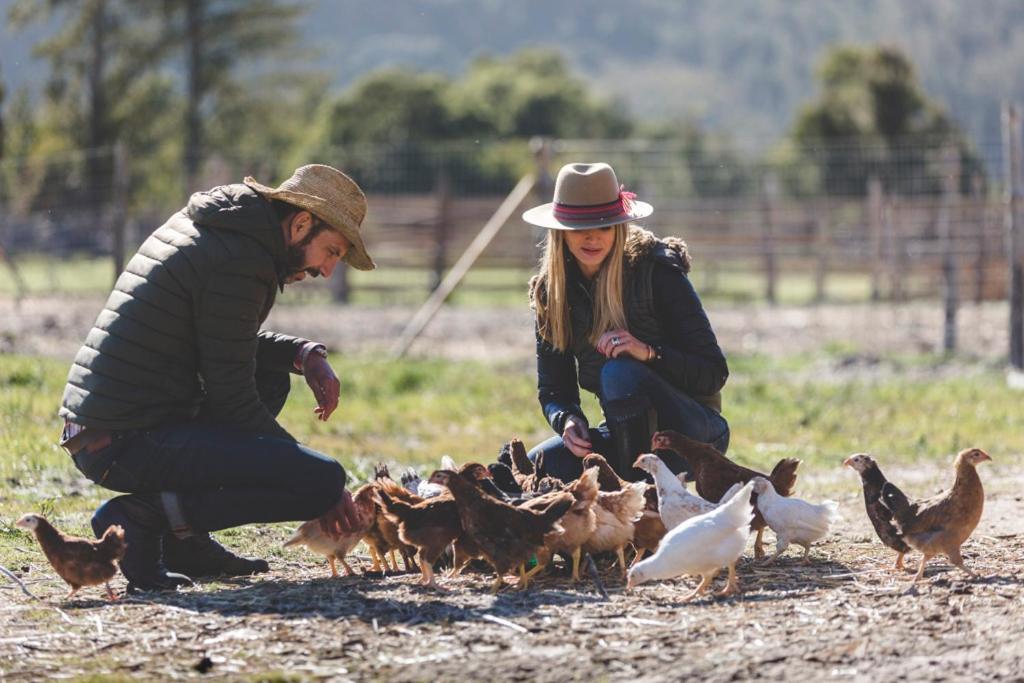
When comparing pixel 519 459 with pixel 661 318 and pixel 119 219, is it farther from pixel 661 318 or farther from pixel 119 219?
Answer: pixel 119 219

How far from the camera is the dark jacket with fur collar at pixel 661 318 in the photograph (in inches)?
238

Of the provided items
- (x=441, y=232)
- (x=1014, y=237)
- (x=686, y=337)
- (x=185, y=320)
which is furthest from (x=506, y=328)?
(x=185, y=320)

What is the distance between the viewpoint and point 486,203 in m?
25.4

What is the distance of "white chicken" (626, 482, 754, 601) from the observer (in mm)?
4973

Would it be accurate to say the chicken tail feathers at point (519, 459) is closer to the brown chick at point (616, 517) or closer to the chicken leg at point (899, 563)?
the brown chick at point (616, 517)

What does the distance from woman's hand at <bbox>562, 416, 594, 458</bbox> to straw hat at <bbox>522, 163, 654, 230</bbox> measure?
2.68 ft

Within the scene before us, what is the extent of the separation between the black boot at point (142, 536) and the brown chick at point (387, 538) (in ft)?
2.35

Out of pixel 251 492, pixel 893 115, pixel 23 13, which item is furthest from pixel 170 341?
pixel 893 115

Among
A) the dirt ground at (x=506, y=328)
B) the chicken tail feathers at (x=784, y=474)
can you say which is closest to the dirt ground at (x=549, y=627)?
the chicken tail feathers at (x=784, y=474)

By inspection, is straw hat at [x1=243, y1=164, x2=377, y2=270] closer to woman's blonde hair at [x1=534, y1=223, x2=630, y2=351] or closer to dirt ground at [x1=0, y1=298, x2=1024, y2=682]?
woman's blonde hair at [x1=534, y1=223, x2=630, y2=351]

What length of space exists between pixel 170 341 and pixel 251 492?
62 centimetres

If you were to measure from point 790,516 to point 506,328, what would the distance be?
12939mm

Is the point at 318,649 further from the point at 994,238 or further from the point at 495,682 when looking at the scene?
the point at 994,238

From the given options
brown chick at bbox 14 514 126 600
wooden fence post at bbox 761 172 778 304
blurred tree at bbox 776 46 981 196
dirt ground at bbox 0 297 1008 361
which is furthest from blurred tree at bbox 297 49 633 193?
brown chick at bbox 14 514 126 600
